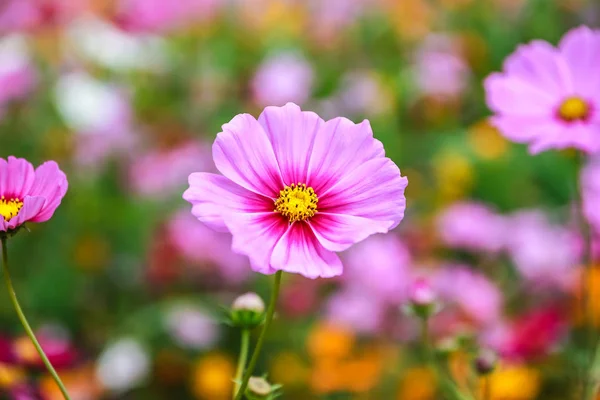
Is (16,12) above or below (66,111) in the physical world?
above

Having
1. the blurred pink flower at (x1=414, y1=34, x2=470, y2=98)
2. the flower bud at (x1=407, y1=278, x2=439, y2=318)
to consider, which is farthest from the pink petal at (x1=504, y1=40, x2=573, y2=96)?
the blurred pink flower at (x1=414, y1=34, x2=470, y2=98)

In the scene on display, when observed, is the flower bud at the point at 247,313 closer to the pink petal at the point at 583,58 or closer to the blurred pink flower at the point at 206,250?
the pink petal at the point at 583,58

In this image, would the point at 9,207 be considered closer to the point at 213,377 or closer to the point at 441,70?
the point at 213,377

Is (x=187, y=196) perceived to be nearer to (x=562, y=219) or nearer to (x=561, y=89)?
(x=561, y=89)

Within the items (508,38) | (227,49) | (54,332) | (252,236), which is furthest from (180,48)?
(252,236)

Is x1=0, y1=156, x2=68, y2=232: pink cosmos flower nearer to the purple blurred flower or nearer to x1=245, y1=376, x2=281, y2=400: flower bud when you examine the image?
x1=245, y1=376, x2=281, y2=400: flower bud

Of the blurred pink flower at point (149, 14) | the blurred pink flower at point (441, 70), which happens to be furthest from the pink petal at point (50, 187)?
the blurred pink flower at point (441, 70)
